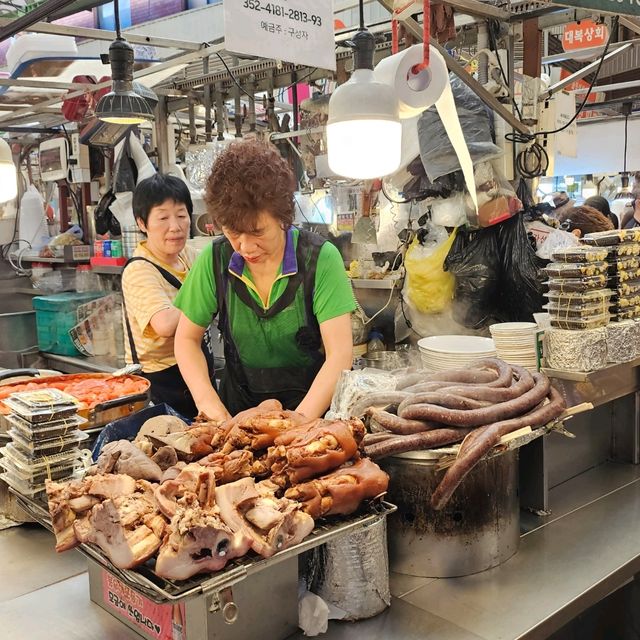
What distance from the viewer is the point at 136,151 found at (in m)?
4.98

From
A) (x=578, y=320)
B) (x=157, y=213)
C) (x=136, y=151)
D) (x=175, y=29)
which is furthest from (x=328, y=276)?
(x=175, y=29)

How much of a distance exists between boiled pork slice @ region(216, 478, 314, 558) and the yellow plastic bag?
219 centimetres

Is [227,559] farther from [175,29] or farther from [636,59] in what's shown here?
[175,29]

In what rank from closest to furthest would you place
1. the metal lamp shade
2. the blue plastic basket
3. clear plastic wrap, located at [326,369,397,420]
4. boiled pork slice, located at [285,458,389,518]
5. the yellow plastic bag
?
boiled pork slice, located at [285,458,389,518] < the blue plastic basket < clear plastic wrap, located at [326,369,397,420] < the metal lamp shade < the yellow plastic bag

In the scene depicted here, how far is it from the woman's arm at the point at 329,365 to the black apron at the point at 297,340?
0.27ft

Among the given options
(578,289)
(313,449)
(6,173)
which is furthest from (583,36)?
(313,449)

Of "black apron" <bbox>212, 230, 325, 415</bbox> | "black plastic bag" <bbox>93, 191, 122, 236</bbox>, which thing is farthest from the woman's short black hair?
"black plastic bag" <bbox>93, 191, 122, 236</bbox>

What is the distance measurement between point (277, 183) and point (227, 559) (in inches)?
49.9

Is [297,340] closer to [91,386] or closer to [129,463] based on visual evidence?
[91,386]

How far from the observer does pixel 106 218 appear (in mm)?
5469

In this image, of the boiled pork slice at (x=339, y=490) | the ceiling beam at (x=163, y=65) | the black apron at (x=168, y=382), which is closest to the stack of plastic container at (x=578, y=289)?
the boiled pork slice at (x=339, y=490)

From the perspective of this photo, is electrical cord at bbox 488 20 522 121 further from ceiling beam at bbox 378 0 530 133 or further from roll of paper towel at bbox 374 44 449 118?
→ roll of paper towel at bbox 374 44 449 118

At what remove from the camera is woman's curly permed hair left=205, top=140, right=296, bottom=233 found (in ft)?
7.13

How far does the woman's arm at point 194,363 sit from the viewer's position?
2402mm
